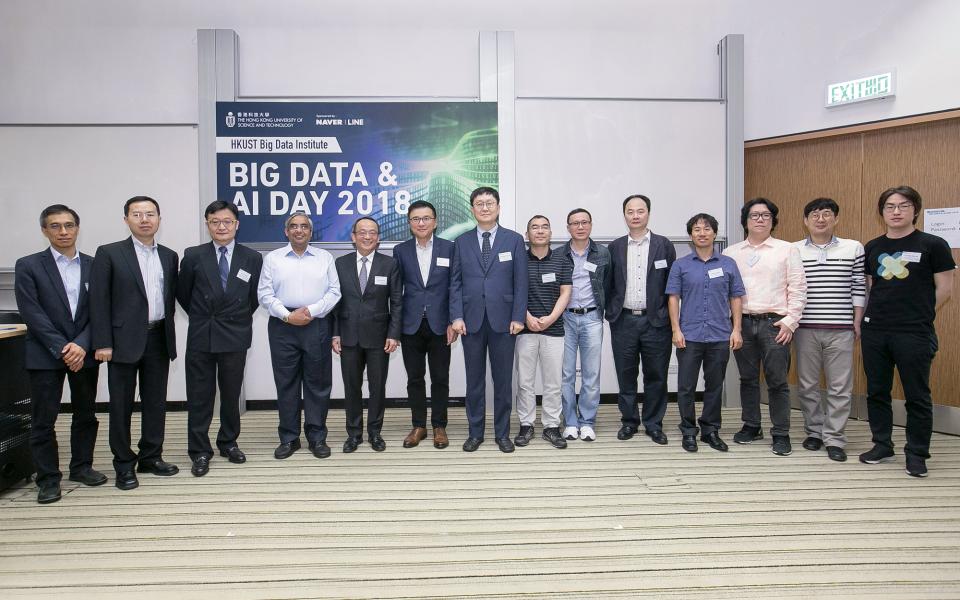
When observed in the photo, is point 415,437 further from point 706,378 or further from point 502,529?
point 706,378

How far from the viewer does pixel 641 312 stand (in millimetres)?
4004

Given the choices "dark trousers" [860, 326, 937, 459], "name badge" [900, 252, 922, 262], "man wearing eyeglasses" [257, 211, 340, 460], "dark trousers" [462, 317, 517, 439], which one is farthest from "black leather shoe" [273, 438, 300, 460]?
"name badge" [900, 252, 922, 262]

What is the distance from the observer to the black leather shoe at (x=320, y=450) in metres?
3.72

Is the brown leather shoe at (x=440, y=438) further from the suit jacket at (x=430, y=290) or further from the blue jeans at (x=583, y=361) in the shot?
the blue jeans at (x=583, y=361)

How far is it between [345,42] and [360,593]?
4.55 metres

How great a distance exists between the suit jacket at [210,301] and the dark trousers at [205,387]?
0.28ft

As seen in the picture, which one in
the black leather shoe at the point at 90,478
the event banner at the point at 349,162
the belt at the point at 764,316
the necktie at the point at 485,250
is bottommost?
the black leather shoe at the point at 90,478

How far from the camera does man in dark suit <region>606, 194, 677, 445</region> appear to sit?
3.96 meters

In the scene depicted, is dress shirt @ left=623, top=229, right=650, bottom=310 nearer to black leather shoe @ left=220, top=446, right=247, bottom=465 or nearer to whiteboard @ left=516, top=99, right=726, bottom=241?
whiteboard @ left=516, top=99, right=726, bottom=241

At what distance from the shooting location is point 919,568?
2.28 metres

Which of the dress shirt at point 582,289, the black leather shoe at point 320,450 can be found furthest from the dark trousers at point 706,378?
the black leather shoe at point 320,450

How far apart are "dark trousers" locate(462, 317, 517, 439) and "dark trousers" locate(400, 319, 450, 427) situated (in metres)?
0.19

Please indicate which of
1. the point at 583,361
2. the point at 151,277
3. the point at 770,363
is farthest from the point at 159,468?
the point at 770,363

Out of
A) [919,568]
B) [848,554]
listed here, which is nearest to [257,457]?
[848,554]
